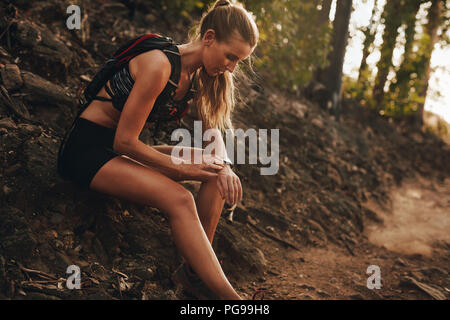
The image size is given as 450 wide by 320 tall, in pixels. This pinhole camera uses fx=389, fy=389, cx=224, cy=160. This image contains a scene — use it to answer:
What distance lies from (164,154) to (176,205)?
1.12ft

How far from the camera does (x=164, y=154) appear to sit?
2309mm

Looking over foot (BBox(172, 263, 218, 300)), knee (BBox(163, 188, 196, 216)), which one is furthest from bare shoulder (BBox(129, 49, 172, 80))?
foot (BBox(172, 263, 218, 300))

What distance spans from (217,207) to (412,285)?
2.18 m

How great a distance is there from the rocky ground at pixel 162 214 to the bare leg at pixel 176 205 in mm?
466

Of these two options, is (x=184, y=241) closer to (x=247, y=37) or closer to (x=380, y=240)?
(x=247, y=37)

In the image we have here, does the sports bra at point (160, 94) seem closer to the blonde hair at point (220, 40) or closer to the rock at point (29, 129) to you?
the blonde hair at point (220, 40)

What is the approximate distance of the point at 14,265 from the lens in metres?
2.08

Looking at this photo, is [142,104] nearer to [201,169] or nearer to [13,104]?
[201,169]

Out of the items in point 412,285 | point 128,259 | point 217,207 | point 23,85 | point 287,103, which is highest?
point 287,103

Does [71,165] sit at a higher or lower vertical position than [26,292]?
higher

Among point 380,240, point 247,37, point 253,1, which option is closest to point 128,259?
point 247,37

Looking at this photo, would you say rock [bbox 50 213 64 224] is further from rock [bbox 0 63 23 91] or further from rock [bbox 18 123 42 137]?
rock [bbox 0 63 23 91]

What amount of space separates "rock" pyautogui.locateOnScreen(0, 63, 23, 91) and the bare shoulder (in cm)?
143

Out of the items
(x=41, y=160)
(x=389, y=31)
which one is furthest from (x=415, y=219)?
(x=389, y=31)
